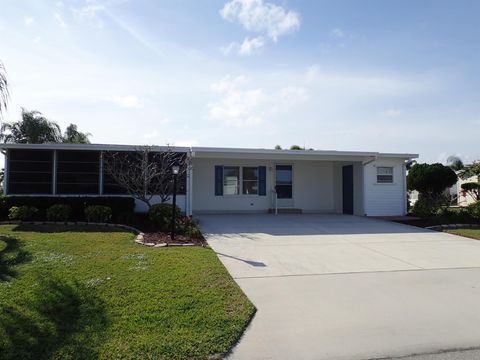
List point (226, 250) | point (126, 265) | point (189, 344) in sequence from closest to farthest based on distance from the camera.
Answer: point (189, 344), point (126, 265), point (226, 250)

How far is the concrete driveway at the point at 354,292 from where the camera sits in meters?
3.86

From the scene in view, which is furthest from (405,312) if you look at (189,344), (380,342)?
(189,344)

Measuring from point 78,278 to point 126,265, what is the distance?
0.96m

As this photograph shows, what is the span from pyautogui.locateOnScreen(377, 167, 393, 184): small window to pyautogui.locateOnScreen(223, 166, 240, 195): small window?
5815 mm

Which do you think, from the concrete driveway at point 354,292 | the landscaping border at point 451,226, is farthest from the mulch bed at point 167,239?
the landscaping border at point 451,226

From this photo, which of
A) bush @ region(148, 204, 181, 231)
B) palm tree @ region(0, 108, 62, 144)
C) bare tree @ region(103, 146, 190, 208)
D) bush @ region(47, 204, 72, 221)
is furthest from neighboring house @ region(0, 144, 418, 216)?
palm tree @ region(0, 108, 62, 144)

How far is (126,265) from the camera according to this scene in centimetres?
641

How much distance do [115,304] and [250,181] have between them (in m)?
12.3

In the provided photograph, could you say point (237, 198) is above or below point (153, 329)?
above

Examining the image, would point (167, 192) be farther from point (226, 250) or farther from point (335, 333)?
point (335, 333)

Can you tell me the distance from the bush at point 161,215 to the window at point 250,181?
→ 6.03 metres

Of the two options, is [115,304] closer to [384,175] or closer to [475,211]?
[475,211]

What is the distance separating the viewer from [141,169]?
39.2ft

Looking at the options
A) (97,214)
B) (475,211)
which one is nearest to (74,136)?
(97,214)
